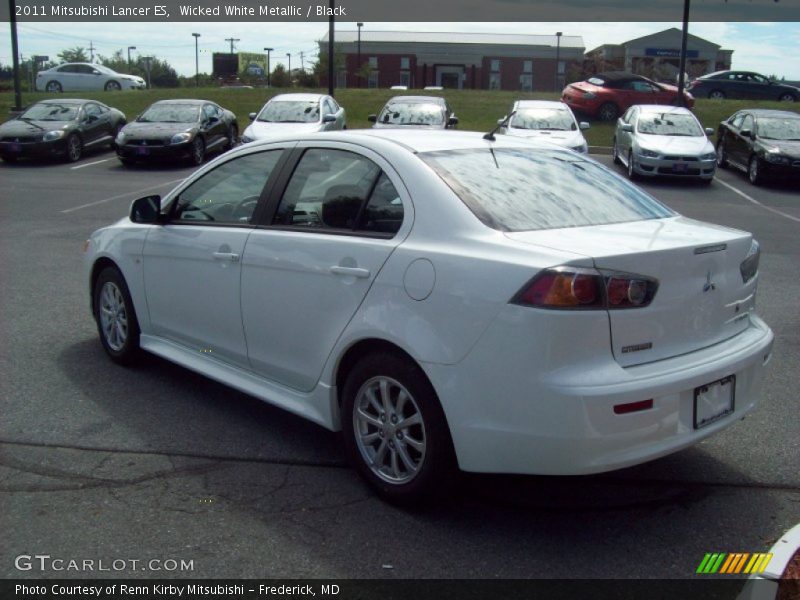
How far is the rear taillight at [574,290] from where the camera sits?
11.6 ft

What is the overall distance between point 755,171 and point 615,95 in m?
10.5

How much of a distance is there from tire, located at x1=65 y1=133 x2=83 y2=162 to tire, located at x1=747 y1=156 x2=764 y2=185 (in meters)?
15.8

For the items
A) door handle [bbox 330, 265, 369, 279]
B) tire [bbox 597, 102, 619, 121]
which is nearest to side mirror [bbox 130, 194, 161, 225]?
door handle [bbox 330, 265, 369, 279]

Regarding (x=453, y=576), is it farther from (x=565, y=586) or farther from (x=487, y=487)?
(x=487, y=487)

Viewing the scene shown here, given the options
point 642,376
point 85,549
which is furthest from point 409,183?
point 85,549

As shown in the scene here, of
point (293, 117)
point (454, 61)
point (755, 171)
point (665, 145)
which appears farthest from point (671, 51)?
point (293, 117)

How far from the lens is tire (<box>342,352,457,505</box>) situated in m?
3.87

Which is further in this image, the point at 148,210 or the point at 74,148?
the point at 74,148

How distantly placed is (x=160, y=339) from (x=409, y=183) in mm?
2350

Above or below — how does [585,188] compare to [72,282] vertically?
above

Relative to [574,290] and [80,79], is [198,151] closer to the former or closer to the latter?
[574,290]

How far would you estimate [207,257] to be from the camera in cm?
518

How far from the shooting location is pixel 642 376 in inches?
143

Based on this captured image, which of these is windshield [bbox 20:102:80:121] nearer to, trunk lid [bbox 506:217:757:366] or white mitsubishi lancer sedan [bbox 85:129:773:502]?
white mitsubishi lancer sedan [bbox 85:129:773:502]
